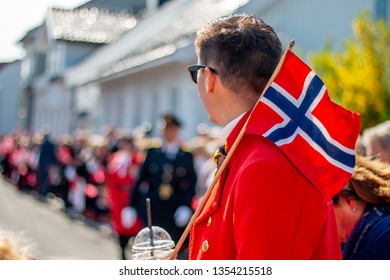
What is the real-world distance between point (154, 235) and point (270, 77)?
0.72 metres

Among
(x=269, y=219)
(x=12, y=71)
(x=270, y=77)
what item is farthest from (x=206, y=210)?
(x=12, y=71)

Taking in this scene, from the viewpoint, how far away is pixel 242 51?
7.47 ft

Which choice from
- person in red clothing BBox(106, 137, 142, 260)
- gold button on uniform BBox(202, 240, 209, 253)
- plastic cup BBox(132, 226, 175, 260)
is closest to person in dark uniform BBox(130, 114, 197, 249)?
person in red clothing BBox(106, 137, 142, 260)

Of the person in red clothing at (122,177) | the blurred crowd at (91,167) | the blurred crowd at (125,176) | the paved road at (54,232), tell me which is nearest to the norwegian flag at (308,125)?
the blurred crowd at (125,176)

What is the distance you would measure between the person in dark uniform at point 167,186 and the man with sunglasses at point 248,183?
17.1 ft

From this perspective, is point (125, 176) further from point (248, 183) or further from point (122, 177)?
point (248, 183)

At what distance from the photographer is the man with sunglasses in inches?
81.4

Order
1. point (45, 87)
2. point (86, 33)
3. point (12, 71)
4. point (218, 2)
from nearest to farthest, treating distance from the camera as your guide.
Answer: point (218, 2) → point (86, 33) → point (45, 87) → point (12, 71)

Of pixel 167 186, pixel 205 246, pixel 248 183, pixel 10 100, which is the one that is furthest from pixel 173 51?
pixel 10 100

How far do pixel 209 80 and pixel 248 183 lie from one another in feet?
1.38

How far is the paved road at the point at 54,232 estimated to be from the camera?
31.2 feet

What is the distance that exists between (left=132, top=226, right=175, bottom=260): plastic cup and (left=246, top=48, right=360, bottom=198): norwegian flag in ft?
1.91

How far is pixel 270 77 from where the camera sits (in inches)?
92.2
